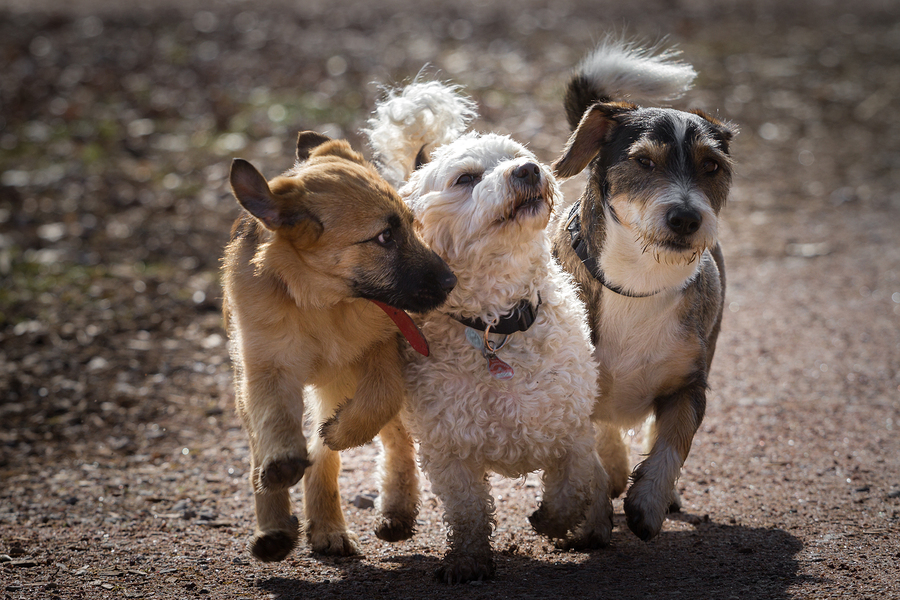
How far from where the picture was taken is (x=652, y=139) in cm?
410

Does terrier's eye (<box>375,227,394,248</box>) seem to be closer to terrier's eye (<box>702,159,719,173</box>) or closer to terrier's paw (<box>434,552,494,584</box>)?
terrier's paw (<box>434,552,494,584</box>)

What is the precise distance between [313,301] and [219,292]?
442 centimetres

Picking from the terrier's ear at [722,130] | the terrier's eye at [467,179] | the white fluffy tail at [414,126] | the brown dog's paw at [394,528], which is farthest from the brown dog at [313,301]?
the terrier's ear at [722,130]

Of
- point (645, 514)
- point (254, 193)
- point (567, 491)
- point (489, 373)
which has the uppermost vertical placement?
point (254, 193)

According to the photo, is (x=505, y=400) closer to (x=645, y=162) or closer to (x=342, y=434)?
(x=342, y=434)

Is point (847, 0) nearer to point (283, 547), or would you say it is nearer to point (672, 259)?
point (672, 259)

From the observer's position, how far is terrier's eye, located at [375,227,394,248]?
3.53 metres

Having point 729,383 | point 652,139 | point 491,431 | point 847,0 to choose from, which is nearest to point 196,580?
point 491,431

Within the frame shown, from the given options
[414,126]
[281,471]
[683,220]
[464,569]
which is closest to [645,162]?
→ [683,220]

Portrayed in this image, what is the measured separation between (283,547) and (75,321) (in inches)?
168

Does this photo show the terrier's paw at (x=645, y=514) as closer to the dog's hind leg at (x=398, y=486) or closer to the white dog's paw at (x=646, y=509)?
the white dog's paw at (x=646, y=509)

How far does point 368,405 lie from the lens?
11.8 feet

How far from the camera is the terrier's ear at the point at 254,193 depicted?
3.31 m

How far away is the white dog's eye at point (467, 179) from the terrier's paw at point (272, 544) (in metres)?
1.65
